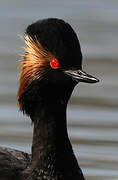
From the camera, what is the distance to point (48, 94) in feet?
44.0

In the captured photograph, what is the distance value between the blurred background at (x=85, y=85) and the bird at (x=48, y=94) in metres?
1.88

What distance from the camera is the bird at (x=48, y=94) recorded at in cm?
1314

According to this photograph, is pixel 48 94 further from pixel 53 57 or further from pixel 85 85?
pixel 85 85

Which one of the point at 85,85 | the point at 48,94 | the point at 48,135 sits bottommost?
the point at 48,135

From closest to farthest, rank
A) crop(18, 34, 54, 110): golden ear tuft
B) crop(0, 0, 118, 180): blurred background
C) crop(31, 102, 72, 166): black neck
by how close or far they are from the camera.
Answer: crop(18, 34, 54, 110): golden ear tuft < crop(31, 102, 72, 166): black neck < crop(0, 0, 118, 180): blurred background

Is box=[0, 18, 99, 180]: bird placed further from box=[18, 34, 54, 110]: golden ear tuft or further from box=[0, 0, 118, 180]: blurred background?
box=[0, 0, 118, 180]: blurred background

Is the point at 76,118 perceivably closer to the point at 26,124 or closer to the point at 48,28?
the point at 26,124

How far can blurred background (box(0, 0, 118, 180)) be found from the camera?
1675 centimetres

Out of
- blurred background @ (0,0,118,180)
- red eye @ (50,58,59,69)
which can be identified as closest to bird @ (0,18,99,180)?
red eye @ (50,58,59,69)

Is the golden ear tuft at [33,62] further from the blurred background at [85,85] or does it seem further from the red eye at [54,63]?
the blurred background at [85,85]

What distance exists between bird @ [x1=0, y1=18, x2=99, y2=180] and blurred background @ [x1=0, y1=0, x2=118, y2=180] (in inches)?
74.2

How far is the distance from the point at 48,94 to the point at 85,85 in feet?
18.6

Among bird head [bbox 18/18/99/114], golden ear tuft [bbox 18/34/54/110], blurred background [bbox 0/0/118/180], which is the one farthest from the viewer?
blurred background [bbox 0/0/118/180]

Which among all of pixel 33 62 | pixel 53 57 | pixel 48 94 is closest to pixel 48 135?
pixel 48 94
